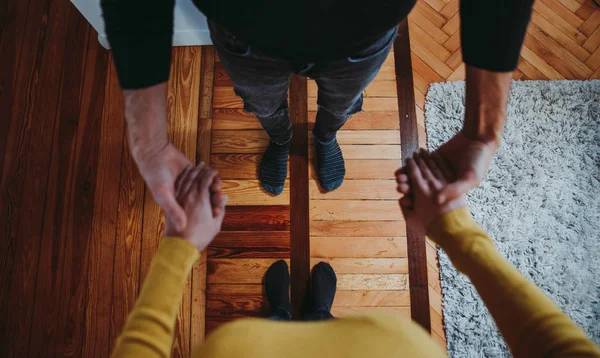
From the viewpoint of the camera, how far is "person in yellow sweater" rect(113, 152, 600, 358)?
49 cm

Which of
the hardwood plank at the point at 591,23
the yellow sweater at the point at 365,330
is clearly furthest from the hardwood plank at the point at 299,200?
the hardwood plank at the point at 591,23

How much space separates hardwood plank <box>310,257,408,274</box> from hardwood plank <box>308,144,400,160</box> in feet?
1.30

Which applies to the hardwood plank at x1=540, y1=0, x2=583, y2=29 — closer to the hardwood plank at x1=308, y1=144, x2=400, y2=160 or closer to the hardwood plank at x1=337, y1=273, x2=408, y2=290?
the hardwood plank at x1=308, y1=144, x2=400, y2=160

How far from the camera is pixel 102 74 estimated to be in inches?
57.9

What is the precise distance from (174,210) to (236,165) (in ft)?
2.32

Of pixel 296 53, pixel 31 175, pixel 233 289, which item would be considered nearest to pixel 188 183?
pixel 296 53

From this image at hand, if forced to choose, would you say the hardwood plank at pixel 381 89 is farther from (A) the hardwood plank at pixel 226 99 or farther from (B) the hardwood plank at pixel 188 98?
(B) the hardwood plank at pixel 188 98

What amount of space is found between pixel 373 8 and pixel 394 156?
881 millimetres

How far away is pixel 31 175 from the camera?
138 cm

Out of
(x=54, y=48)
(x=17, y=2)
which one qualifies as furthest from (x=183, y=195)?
(x=17, y=2)

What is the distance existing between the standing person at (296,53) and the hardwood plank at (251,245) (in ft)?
2.03

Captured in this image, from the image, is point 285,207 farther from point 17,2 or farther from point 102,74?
point 17,2

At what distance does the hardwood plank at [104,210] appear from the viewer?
4.11 ft

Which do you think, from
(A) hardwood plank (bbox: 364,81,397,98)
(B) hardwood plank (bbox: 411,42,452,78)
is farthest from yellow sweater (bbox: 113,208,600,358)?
(B) hardwood plank (bbox: 411,42,452,78)
